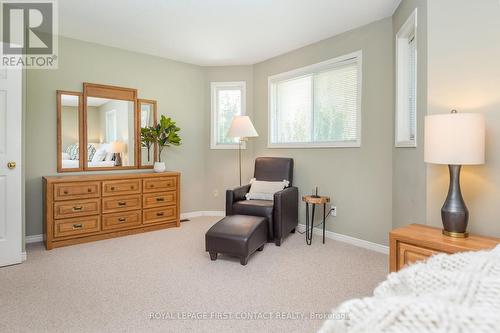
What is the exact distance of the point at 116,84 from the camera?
3.88m

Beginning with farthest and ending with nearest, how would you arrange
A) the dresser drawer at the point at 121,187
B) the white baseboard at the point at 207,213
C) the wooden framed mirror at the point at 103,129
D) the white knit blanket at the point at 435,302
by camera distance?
the white baseboard at the point at 207,213, the wooden framed mirror at the point at 103,129, the dresser drawer at the point at 121,187, the white knit blanket at the point at 435,302

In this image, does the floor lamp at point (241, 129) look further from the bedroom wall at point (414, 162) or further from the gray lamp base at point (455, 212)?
the gray lamp base at point (455, 212)

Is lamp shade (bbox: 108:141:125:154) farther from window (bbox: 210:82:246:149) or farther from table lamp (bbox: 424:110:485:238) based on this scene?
table lamp (bbox: 424:110:485:238)

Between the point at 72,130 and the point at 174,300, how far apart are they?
9.07 ft

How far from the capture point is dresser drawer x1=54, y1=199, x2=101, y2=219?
121 inches

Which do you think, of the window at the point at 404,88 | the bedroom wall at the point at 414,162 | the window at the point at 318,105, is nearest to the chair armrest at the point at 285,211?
the window at the point at 318,105

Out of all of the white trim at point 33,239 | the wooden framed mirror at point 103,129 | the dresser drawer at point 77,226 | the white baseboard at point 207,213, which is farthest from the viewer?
the white baseboard at point 207,213

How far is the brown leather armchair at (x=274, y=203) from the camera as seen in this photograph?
10.3ft

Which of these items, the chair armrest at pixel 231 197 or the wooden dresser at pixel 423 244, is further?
the chair armrest at pixel 231 197

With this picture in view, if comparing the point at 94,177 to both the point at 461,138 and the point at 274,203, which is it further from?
the point at 461,138

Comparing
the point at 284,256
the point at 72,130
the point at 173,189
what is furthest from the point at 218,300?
the point at 72,130

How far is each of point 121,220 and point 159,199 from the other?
563mm

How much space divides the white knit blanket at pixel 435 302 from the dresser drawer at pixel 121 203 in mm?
3478

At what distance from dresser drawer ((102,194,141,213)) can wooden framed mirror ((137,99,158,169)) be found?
0.63 metres
